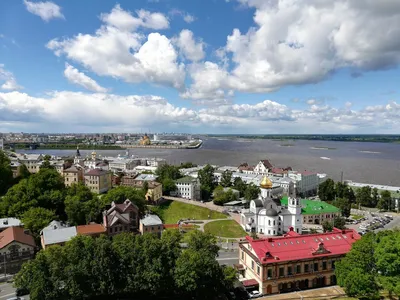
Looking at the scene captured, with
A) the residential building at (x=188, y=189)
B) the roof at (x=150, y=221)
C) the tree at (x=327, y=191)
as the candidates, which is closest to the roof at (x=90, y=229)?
the roof at (x=150, y=221)

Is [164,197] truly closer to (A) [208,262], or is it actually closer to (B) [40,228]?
(B) [40,228]

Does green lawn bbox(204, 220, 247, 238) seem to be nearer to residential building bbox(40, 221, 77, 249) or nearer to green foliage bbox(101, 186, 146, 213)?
green foliage bbox(101, 186, 146, 213)

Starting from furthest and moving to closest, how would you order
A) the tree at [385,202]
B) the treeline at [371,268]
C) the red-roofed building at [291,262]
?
the tree at [385,202] < the red-roofed building at [291,262] < the treeline at [371,268]

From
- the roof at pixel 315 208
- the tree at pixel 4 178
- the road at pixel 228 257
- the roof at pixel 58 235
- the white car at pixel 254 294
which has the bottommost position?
the road at pixel 228 257

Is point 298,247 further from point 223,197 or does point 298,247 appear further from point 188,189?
point 188,189

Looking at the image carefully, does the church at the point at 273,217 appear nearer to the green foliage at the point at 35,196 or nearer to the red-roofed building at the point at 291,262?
the red-roofed building at the point at 291,262

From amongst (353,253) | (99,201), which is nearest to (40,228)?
(99,201)

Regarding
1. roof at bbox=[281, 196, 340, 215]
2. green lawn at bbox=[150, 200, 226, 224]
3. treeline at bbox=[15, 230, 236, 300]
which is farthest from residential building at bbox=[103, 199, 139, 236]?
roof at bbox=[281, 196, 340, 215]
